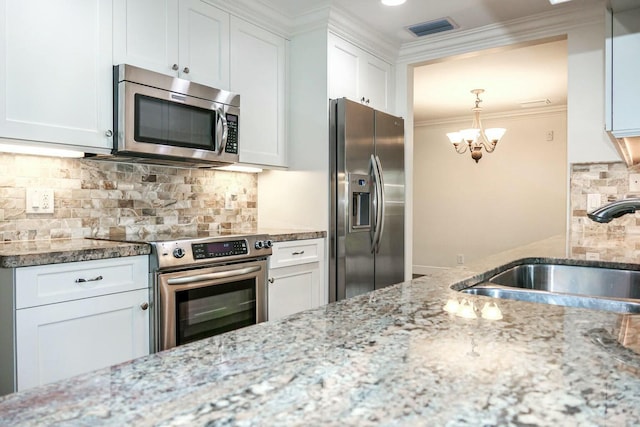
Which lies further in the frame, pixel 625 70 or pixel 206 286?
pixel 206 286

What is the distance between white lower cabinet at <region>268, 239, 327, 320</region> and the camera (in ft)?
8.80

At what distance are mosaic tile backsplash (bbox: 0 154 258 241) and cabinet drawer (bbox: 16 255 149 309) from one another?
592mm

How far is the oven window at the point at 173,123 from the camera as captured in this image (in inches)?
89.1

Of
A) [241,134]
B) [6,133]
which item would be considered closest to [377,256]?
[241,134]

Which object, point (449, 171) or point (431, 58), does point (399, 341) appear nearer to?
point (431, 58)

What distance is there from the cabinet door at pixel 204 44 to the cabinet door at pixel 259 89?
0.25 feet

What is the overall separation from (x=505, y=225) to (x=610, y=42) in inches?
198

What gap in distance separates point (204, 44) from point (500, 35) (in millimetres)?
2113

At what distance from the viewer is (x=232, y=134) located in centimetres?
272

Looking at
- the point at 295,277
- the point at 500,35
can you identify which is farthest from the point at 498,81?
the point at 295,277

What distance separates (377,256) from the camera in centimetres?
337

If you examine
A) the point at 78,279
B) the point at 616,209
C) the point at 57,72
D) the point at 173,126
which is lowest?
the point at 78,279

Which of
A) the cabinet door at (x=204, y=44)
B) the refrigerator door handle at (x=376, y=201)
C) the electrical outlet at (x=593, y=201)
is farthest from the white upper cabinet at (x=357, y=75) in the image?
the electrical outlet at (x=593, y=201)

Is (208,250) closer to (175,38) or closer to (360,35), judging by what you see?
(175,38)
